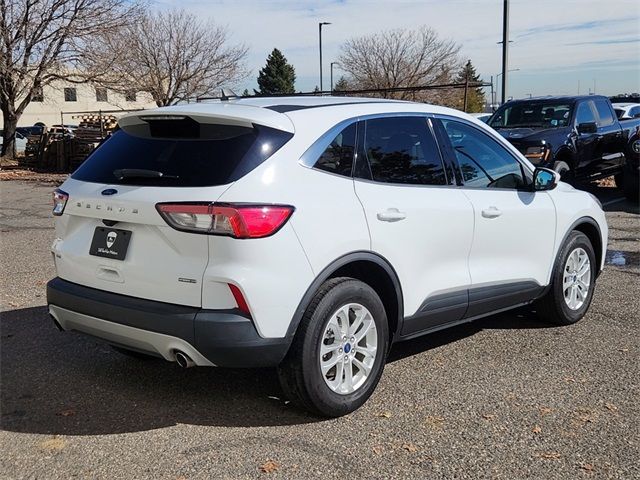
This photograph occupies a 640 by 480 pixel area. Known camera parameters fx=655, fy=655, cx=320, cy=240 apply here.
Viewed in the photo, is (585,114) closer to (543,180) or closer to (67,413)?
(543,180)

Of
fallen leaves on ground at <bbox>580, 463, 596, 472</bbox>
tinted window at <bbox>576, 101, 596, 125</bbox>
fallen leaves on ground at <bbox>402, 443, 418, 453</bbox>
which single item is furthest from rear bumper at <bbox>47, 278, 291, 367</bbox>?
tinted window at <bbox>576, 101, 596, 125</bbox>

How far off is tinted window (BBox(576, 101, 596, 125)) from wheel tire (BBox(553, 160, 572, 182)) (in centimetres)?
89

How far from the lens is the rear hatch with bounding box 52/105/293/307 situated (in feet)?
10.7

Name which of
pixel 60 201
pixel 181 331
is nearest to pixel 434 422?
pixel 181 331

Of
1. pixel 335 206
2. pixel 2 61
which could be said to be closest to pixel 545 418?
pixel 335 206

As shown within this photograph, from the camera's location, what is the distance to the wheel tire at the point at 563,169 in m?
11.0

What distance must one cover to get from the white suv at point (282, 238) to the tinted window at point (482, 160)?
0.02m

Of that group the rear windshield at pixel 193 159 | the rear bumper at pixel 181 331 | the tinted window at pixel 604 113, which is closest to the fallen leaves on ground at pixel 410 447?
the rear bumper at pixel 181 331

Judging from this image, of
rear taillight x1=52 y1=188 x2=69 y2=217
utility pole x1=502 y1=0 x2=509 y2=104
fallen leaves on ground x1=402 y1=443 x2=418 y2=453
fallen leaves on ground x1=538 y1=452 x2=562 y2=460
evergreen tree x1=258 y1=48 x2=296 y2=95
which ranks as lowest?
fallen leaves on ground x1=538 y1=452 x2=562 y2=460

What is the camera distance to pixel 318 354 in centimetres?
348

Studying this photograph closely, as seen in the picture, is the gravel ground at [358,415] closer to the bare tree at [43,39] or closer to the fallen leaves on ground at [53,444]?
the fallen leaves on ground at [53,444]

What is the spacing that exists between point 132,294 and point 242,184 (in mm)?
852

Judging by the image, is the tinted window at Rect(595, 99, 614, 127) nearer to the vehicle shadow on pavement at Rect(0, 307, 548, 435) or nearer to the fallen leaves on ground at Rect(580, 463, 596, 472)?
the vehicle shadow on pavement at Rect(0, 307, 548, 435)

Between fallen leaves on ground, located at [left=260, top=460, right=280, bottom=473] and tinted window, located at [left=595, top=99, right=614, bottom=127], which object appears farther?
tinted window, located at [left=595, top=99, right=614, bottom=127]
